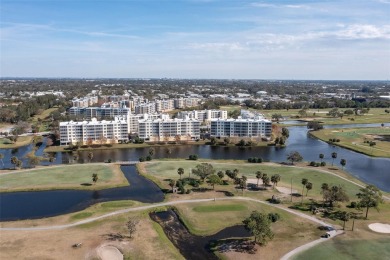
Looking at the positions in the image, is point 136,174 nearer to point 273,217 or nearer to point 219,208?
point 219,208

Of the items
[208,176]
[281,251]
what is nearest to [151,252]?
[281,251]

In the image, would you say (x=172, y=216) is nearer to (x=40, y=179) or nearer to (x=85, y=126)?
(x=40, y=179)

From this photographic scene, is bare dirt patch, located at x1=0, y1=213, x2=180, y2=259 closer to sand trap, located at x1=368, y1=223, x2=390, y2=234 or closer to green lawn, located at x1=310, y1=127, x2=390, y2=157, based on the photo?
sand trap, located at x1=368, y1=223, x2=390, y2=234

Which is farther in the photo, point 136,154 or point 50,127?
point 50,127

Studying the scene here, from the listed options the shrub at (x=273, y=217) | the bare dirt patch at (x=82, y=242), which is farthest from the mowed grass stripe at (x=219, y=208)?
the bare dirt patch at (x=82, y=242)

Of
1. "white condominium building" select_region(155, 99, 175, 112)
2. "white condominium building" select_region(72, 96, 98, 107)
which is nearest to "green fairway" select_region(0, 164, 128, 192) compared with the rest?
"white condominium building" select_region(72, 96, 98, 107)

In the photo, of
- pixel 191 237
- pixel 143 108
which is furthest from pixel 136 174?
pixel 143 108
